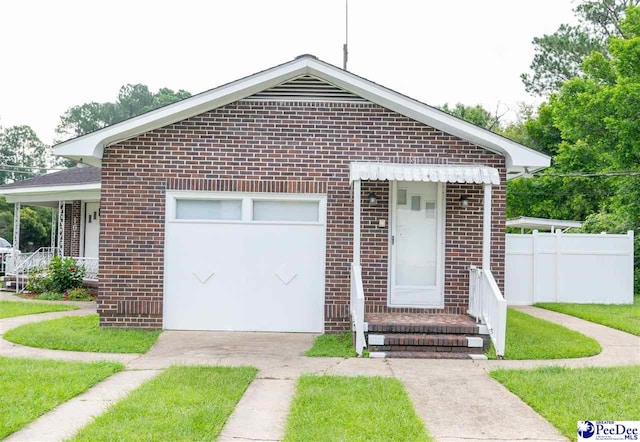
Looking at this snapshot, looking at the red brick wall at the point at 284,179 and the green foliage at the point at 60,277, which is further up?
the red brick wall at the point at 284,179

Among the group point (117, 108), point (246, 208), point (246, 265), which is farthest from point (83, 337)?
point (117, 108)

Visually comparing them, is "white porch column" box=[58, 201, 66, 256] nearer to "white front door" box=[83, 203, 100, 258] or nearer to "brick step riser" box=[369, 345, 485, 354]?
"white front door" box=[83, 203, 100, 258]

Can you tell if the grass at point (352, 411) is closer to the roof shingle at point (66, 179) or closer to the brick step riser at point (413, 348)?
the brick step riser at point (413, 348)

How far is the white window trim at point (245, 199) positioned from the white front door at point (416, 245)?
3.92ft

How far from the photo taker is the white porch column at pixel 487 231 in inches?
361

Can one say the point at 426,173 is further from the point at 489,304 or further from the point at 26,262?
the point at 26,262

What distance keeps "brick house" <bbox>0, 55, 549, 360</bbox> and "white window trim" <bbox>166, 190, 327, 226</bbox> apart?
0.02m

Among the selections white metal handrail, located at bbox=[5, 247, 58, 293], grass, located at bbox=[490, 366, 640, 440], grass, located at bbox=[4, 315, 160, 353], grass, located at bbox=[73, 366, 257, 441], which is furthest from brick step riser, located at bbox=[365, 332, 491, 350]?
white metal handrail, located at bbox=[5, 247, 58, 293]

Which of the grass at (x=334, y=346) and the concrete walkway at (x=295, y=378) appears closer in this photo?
the concrete walkway at (x=295, y=378)

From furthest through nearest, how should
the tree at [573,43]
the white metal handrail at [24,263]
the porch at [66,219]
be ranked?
1. the tree at [573,43]
2. the white metal handrail at [24,263]
3. the porch at [66,219]

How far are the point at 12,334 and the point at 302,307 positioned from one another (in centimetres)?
458

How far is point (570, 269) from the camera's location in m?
15.1

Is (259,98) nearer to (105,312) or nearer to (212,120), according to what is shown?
(212,120)

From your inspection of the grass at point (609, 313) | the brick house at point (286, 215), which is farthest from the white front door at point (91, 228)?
the grass at point (609, 313)
